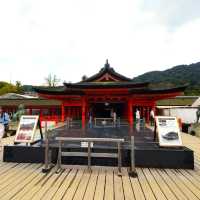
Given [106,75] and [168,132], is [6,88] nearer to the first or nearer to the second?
[106,75]

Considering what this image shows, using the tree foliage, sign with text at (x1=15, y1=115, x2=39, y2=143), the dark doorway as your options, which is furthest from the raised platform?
the tree foliage

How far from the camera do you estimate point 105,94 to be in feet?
49.5

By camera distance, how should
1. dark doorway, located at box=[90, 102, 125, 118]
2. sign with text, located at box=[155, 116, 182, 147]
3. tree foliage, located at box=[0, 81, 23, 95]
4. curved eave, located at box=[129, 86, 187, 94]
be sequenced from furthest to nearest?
tree foliage, located at box=[0, 81, 23, 95], dark doorway, located at box=[90, 102, 125, 118], curved eave, located at box=[129, 86, 187, 94], sign with text, located at box=[155, 116, 182, 147]

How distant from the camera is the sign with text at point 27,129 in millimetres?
7630

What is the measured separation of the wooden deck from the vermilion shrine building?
6003mm

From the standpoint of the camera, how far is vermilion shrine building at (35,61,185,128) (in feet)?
45.9

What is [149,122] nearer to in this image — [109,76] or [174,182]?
[109,76]

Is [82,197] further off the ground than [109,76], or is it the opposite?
[109,76]

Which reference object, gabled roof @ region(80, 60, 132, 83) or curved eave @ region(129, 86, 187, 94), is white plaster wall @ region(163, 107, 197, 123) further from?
curved eave @ region(129, 86, 187, 94)

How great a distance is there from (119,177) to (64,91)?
12.6m

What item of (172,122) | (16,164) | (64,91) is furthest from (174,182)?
(64,91)

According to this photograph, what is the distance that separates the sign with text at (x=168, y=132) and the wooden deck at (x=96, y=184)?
975mm

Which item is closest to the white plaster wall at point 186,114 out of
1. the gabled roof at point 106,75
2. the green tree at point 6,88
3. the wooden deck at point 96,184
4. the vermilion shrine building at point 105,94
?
the vermilion shrine building at point 105,94

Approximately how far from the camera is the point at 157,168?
6.61 metres
